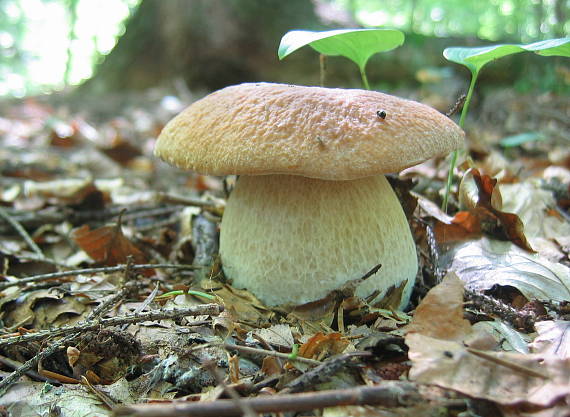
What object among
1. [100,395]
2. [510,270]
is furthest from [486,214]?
[100,395]

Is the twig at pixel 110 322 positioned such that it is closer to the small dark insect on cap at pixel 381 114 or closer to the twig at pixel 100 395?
the twig at pixel 100 395

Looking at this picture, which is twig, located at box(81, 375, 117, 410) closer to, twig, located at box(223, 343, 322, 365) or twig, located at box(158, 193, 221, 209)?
twig, located at box(223, 343, 322, 365)

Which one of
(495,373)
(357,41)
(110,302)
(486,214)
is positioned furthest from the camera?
(486,214)

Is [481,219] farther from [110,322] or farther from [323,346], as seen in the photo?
[110,322]

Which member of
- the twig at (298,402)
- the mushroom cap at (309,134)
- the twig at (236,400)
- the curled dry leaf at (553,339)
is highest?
the mushroom cap at (309,134)

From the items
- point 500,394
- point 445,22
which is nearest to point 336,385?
point 500,394

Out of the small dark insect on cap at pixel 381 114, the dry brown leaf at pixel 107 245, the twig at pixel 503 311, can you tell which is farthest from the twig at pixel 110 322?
the twig at pixel 503 311

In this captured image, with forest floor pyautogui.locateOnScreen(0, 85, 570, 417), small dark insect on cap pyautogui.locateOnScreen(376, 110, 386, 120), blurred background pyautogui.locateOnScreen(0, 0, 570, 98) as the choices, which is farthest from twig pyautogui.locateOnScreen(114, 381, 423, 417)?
blurred background pyautogui.locateOnScreen(0, 0, 570, 98)
